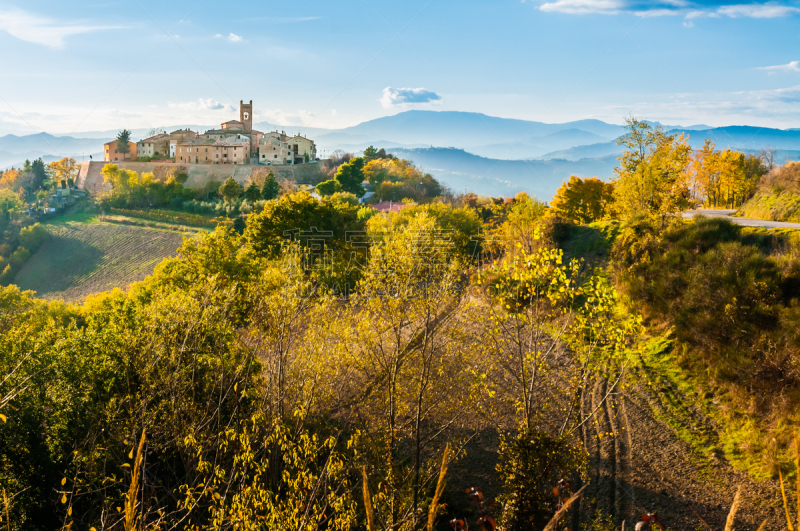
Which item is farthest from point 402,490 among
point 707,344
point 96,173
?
point 96,173

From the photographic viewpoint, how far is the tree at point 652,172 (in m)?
21.5

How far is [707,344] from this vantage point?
1488cm

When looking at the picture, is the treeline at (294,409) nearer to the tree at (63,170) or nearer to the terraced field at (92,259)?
the terraced field at (92,259)

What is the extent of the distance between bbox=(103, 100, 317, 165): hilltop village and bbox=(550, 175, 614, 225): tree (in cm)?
5421

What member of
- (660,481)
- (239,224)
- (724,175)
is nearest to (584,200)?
(724,175)

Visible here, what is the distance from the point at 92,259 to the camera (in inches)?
2041

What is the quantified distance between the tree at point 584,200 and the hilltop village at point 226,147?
178ft

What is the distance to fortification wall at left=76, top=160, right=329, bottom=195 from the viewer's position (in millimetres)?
74750

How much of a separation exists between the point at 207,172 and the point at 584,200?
59.0 meters

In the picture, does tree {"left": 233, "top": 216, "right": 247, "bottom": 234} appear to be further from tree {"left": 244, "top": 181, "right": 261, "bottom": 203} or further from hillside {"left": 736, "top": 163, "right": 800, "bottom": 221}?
hillside {"left": 736, "top": 163, "right": 800, "bottom": 221}

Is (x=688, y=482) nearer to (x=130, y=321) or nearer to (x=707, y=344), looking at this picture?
(x=707, y=344)

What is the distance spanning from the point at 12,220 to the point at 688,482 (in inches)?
2899

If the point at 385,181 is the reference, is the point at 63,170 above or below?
above

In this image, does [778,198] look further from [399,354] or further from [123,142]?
[123,142]
